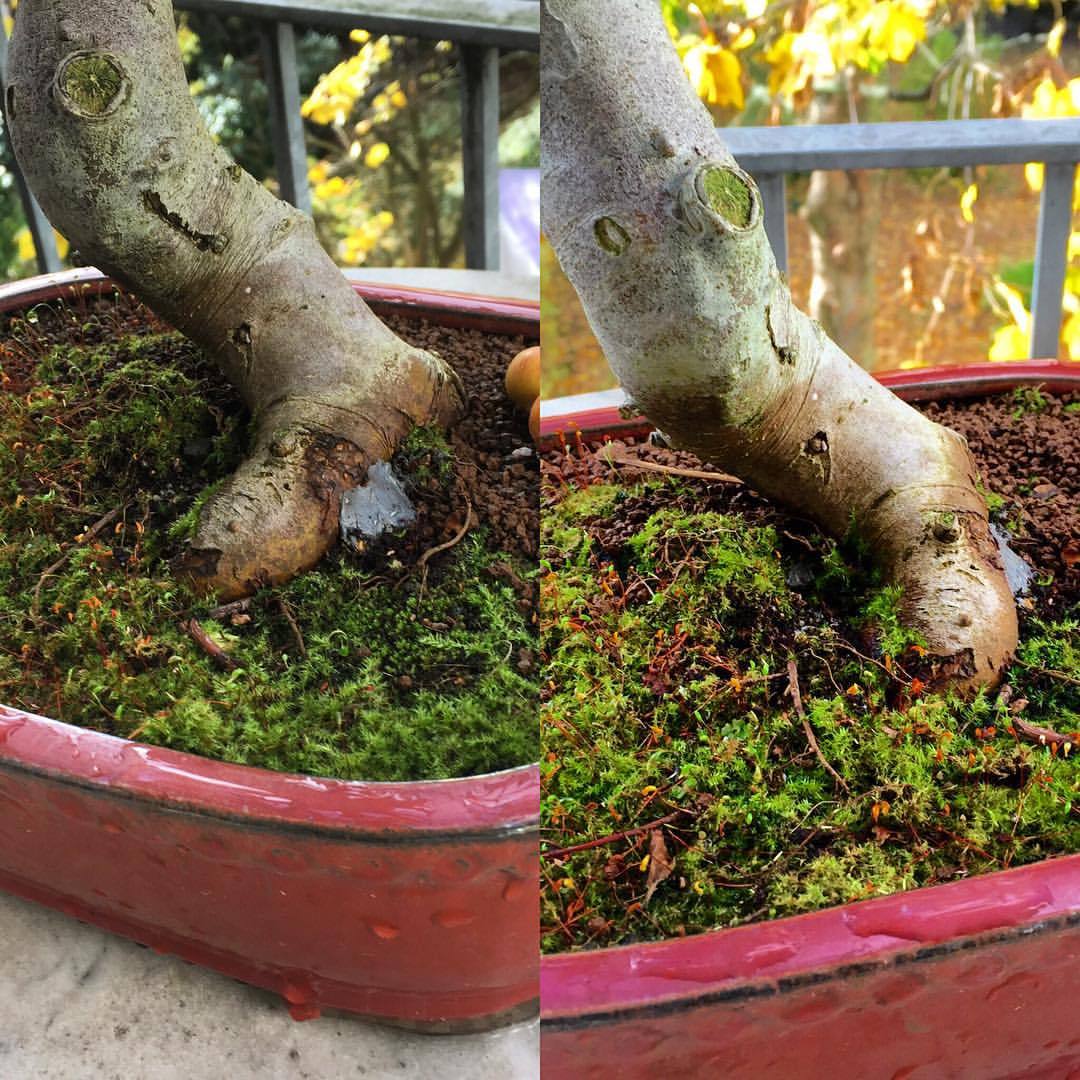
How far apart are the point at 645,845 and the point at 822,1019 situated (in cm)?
10

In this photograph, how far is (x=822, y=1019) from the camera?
43cm

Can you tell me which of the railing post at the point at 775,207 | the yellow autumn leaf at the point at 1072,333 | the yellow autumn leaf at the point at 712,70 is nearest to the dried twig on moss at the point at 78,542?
the railing post at the point at 775,207

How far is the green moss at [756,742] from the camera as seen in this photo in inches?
18.6

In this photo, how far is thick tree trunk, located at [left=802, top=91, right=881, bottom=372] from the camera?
1734mm

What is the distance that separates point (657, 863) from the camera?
0.47 m

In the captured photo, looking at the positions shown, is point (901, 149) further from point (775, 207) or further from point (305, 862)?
point (305, 862)

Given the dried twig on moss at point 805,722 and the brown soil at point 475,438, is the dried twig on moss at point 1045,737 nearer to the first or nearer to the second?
the dried twig on moss at point 805,722

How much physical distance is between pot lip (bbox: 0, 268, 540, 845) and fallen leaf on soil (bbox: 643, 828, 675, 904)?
51mm

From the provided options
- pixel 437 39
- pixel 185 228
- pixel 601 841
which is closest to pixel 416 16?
pixel 437 39

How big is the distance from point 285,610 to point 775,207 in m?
0.58

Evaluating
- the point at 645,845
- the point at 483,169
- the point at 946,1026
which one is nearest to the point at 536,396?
the point at 483,169

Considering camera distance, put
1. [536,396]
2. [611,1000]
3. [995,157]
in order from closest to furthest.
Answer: [611,1000] < [536,396] < [995,157]

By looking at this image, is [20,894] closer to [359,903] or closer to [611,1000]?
[359,903]

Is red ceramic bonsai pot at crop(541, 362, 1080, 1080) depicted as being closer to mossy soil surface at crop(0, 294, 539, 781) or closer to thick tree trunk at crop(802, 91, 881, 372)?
mossy soil surface at crop(0, 294, 539, 781)
